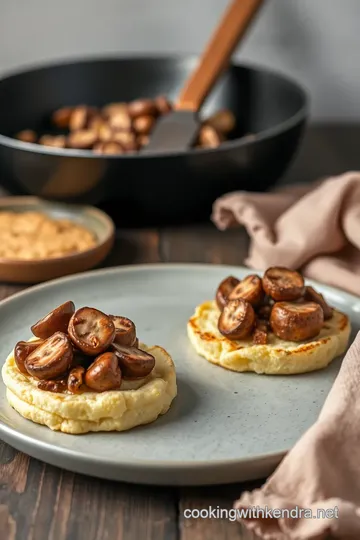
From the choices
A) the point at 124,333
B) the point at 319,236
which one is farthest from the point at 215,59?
the point at 124,333

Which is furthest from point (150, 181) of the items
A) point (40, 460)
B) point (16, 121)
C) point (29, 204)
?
point (40, 460)

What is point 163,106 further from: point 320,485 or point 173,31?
point 320,485

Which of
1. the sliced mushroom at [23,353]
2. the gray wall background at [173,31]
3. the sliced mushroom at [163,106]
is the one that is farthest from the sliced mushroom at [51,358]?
the gray wall background at [173,31]

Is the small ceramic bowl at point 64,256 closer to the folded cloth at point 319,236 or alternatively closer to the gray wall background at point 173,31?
the folded cloth at point 319,236

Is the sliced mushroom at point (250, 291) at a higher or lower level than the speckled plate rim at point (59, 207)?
higher

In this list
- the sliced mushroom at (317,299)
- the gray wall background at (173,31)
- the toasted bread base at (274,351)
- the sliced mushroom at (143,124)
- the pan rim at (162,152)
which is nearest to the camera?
the toasted bread base at (274,351)

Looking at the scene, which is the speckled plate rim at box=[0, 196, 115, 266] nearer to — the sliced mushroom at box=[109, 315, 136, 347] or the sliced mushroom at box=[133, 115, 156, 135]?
the sliced mushroom at box=[133, 115, 156, 135]

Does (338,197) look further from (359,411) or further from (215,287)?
(359,411)
